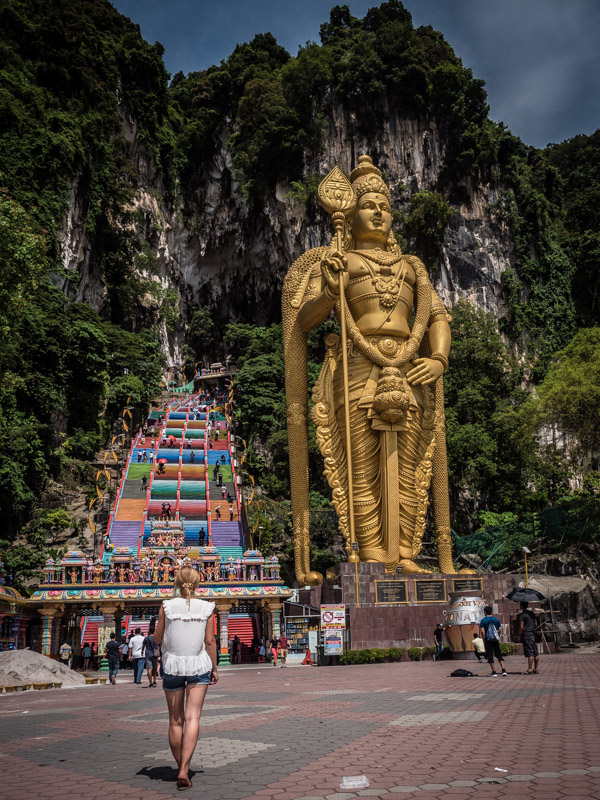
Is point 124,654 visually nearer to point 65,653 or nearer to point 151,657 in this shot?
point 65,653

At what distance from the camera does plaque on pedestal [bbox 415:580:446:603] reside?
12.7 metres

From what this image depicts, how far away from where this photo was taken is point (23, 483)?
2284 cm

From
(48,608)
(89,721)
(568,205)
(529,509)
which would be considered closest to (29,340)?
(48,608)

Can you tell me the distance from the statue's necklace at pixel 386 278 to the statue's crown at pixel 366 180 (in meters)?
1.38

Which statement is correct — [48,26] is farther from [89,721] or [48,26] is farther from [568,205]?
[89,721]

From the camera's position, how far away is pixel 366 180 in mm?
15148

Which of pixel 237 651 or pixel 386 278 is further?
pixel 237 651

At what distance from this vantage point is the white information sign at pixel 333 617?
36.7ft

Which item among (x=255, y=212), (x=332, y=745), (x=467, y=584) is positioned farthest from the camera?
(x=255, y=212)

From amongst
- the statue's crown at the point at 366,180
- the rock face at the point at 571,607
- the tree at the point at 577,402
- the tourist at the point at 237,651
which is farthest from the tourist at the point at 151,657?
the tree at the point at 577,402

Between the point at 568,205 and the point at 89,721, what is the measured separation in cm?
3955

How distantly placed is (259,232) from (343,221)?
94.5 feet

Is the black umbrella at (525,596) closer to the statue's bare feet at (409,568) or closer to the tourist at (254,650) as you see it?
the statue's bare feet at (409,568)

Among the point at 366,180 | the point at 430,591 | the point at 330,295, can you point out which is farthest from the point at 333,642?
the point at 366,180
